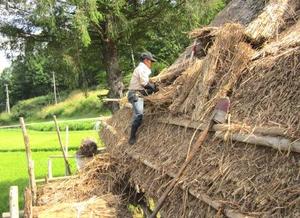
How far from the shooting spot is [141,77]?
8047mm

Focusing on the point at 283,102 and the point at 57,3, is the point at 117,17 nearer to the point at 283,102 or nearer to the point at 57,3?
the point at 57,3

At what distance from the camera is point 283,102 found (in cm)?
455

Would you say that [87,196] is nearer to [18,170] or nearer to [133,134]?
[133,134]

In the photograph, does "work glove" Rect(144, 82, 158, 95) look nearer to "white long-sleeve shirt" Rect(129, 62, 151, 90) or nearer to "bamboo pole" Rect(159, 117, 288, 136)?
"white long-sleeve shirt" Rect(129, 62, 151, 90)

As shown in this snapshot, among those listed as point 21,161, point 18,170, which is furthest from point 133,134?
point 21,161

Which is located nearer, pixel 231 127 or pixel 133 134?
pixel 231 127

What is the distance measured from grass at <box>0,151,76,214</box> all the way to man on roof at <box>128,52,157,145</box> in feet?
27.6

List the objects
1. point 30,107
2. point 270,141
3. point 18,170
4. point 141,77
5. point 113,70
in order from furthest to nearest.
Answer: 1. point 30,107
2. point 18,170
3. point 113,70
4. point 141,77
5. point 270,141

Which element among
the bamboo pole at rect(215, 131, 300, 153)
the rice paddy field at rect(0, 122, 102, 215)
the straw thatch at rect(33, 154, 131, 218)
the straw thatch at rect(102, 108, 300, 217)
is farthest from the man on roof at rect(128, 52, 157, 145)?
the rice paddy field at rect(0, 122, 102, 215)

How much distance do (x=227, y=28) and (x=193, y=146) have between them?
63.0 inches

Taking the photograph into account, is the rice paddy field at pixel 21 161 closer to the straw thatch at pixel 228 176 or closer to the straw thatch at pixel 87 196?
the straw thatch at pixel 87 196

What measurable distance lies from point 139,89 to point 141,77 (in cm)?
24

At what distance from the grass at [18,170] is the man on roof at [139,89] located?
332 inches

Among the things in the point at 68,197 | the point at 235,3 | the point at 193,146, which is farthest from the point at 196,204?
the point at 235,3
